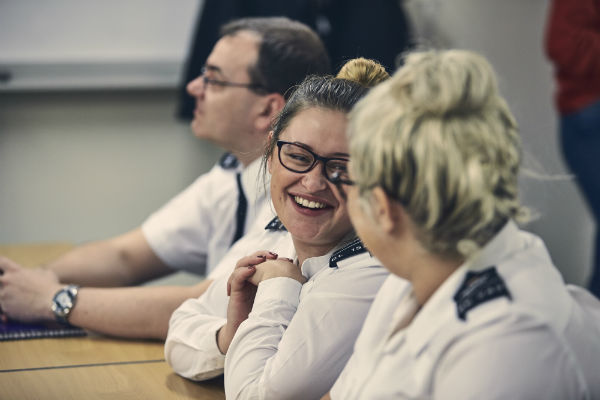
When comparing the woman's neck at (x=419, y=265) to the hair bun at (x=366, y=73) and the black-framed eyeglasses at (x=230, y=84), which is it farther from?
the black-framed eyeglasses at (x=230, y=84)

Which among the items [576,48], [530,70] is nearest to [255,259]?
[576,48]

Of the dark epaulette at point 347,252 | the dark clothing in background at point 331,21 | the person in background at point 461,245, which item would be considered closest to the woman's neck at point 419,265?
the person in background at point 461,245

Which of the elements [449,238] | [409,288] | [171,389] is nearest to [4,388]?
[171,389]

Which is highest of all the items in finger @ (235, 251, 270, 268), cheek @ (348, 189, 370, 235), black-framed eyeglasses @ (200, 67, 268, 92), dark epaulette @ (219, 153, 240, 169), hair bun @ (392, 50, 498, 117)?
hair bun @ (392, 50, 498, 117)

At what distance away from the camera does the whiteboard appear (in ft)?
10.8

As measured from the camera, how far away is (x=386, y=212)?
3.13 feet

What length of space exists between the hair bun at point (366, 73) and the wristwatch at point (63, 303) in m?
0.81

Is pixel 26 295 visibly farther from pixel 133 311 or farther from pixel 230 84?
pixel 230 84

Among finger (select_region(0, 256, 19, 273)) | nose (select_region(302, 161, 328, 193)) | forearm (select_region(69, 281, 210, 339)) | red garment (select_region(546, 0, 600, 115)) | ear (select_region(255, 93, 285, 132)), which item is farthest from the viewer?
red garment (select_region(546, 0, 600, 115))

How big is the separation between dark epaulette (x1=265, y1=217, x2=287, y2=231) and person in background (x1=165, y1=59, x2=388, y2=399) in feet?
0.44

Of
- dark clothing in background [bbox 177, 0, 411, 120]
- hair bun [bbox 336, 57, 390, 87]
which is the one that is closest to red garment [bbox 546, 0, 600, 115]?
dark clothing in background [bbox 177, 0, 411, 120]

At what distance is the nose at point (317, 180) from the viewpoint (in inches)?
50.9

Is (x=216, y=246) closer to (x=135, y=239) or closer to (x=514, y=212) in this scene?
(x=135, y=239)

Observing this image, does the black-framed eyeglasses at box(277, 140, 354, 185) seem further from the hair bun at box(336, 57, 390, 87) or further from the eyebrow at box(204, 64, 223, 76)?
the eyebrow at box(204, 64, 223, 76)
